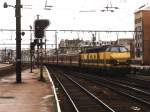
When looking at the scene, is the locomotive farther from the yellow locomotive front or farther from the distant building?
the distant building

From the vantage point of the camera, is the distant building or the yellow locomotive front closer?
the yellow locomotive front

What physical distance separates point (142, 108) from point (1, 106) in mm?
5319

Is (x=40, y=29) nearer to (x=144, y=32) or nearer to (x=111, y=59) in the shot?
(x=111, y=59)

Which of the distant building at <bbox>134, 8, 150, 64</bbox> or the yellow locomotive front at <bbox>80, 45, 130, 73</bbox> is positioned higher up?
the distant building at <bbox>134, 8, 150, 64</bbox>

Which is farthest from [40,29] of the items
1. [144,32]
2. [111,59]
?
[144,32]

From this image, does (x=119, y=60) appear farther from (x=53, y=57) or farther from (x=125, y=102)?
(x=53, y=57)

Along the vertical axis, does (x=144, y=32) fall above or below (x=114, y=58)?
above

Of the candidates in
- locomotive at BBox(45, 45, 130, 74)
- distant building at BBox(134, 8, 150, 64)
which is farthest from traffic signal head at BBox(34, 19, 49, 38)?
distant building at BBox(134, 8, 150, 64)

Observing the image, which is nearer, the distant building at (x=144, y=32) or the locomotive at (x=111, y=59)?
the locomotive at (x=111, y=59)

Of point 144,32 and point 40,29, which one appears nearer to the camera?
point 40,29

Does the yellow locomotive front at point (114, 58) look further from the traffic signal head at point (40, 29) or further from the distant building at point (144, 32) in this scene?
the distant building at point (144, 32)

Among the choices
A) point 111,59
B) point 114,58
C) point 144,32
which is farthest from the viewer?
point 144,32

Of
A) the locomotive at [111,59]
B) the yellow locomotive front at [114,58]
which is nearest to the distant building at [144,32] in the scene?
the locomotive at [111,59]

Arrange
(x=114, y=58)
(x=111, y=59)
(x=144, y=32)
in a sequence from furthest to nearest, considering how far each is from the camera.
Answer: (x=144, y=32) → (x=111, y=59) → (x=114, y=58)
